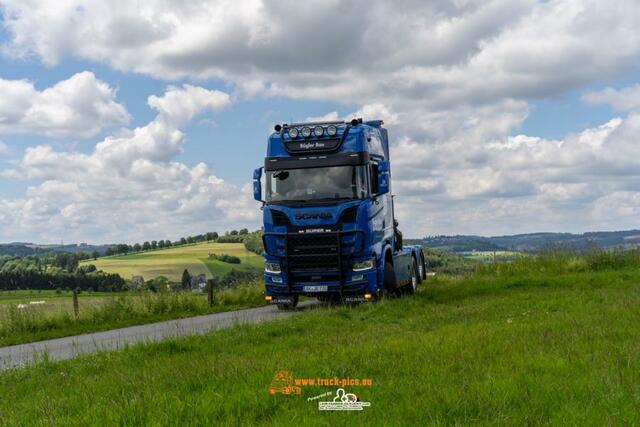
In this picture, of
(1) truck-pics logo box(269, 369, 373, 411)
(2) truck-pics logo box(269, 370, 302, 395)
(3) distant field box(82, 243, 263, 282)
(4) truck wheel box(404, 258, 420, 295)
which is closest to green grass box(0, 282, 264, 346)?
(4) truck wheel box(404, 258, 420, 295)

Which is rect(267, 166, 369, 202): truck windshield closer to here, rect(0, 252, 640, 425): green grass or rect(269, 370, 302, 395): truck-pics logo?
rect(0, 252, 640, 425): green grass

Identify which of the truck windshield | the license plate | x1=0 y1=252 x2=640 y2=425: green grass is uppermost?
the truck windshield

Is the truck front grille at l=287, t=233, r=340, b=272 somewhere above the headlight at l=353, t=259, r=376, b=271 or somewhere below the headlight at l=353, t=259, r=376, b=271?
above

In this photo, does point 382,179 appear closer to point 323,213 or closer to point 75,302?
point 323,213

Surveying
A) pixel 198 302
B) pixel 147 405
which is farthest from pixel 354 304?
pixel 147 405

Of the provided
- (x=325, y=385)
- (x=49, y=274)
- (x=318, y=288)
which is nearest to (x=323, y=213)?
(x=318, y=288)

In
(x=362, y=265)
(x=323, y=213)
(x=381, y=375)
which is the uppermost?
(x=323, y=213)

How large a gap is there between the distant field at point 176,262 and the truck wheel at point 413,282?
33.1 metres

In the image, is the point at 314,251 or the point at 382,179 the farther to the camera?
the point at 382,179

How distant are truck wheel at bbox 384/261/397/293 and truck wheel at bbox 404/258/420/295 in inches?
142

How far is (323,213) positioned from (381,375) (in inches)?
393

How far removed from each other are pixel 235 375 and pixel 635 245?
25539mm

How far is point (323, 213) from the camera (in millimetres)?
16141

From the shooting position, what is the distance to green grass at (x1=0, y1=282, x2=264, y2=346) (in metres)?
17.5
